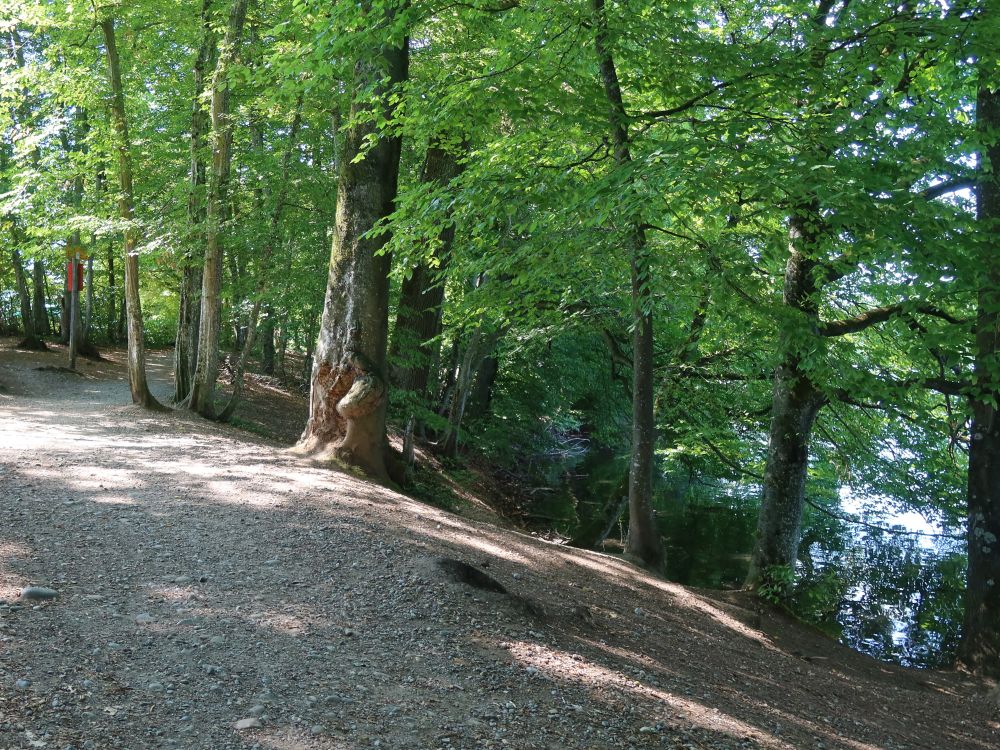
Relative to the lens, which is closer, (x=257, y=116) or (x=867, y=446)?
(x=867, y=446)

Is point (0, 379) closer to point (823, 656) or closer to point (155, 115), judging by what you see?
point (155, 115)

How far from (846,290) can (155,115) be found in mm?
12287

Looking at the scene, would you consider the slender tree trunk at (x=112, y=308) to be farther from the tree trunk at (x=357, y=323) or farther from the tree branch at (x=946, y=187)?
the tree branch at (x=946, y=187)

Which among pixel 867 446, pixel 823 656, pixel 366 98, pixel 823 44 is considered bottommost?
pixel 823 656

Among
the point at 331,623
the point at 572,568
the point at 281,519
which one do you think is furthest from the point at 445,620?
the point at 572,568

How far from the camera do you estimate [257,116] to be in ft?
48.3

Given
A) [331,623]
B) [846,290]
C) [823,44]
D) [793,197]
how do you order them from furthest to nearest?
[846,290] < [823,44] < [793,197] < [331,623]

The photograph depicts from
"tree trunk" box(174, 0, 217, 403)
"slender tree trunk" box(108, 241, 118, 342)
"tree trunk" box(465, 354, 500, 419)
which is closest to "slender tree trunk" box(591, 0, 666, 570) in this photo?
"tree trunk" box(174, 0, 217, 403)

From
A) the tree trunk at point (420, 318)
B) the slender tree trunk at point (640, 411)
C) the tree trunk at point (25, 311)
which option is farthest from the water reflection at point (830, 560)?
the tree trunk at point (25, 311)

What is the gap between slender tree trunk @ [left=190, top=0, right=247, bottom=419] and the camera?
38.3 ft

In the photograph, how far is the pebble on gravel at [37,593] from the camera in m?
4.60

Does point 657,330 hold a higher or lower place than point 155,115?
lower

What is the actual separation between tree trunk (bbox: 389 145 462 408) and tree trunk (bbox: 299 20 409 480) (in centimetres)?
329

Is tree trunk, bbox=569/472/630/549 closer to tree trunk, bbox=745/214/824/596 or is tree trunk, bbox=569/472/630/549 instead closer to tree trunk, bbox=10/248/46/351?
tree trunk, bbox=745/214/824/596
